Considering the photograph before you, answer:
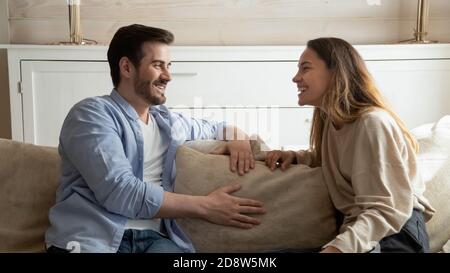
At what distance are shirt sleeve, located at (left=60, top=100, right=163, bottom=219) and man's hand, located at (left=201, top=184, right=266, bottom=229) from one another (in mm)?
91

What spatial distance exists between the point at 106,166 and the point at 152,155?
0.40 feet

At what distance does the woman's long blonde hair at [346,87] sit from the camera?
Result: 0.82 metres

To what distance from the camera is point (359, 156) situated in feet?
2.49

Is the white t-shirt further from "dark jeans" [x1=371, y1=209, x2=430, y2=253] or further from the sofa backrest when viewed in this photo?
"dark jeans" [x1=371, y1=209, x2=430, y2=253]

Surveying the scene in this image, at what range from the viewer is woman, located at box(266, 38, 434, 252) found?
74 cm

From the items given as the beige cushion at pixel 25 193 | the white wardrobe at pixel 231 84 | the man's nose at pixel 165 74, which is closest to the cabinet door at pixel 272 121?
the white wardrobe at pixel 231 84

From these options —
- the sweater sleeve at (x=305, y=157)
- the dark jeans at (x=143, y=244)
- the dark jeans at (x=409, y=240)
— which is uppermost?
the sweater sleeve at (x=305, y=157)

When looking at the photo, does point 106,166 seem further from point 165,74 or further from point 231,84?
point 231,84

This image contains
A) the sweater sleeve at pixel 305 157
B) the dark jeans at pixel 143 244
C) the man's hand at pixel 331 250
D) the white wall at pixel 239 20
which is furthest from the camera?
the white wall at pixel 239 20

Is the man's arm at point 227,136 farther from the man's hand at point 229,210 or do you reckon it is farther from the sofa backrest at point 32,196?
the sofa backrest at point 32,196

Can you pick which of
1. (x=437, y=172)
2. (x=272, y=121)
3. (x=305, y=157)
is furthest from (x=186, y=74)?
(x=437, y=172)

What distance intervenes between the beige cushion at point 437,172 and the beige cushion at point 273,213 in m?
0.24

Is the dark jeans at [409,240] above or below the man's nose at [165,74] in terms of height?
below

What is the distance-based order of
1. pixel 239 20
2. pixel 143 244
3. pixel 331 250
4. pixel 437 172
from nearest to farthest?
pixel 331 250 < pixel 143 244 < pixel 437 172 < pixel 239 20
